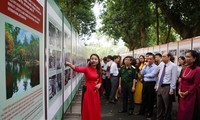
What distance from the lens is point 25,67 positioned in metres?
2.97

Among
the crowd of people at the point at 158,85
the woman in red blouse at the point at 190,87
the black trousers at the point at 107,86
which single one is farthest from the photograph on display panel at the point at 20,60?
the black trousers at the point at 107,86

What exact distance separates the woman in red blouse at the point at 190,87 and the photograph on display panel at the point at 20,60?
403cm

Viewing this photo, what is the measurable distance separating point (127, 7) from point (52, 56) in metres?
18.5

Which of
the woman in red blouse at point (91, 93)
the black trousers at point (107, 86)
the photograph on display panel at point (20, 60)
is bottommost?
the black trousers at point (107, 86)

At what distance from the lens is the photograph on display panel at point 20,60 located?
97.0 inches

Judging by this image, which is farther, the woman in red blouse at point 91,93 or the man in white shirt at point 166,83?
the man in white shirt at point 166,83

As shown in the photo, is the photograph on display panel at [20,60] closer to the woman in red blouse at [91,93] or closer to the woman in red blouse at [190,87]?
the woman in red blouse at [91,93]

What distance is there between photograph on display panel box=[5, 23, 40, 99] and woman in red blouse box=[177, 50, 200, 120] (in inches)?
159

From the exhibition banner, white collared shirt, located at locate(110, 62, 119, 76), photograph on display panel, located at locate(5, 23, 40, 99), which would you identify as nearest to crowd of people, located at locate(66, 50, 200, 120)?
white collared shirt, located at locate(110, 62, 119, 76)

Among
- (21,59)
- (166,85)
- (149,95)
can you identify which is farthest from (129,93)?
(21,59)

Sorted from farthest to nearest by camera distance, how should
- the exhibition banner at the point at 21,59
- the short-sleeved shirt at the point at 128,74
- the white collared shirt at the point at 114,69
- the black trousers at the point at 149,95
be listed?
the white collared shirt at the point at 114,69 → the short-sleeved shirt at the point at 128,74 → the black trousers at the point at 149,95 → the exhibition banner at the point at 21,59

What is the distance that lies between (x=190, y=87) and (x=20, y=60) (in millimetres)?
4727

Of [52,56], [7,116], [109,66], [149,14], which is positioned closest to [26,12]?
[7,116]

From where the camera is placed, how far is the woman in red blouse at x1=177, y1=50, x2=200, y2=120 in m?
6.57
